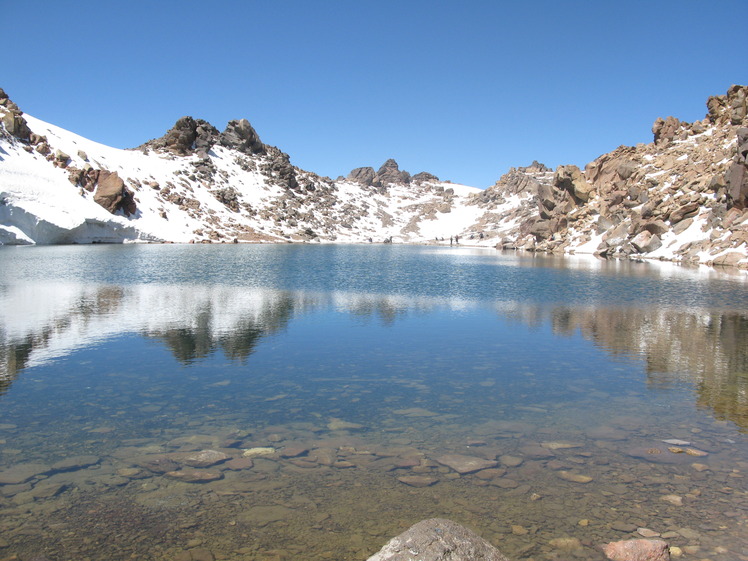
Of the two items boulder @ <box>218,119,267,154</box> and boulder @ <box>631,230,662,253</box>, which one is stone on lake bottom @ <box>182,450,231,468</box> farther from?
boulder @ <box>218,119,267,154</box>

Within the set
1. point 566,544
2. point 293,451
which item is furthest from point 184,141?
point 566,544

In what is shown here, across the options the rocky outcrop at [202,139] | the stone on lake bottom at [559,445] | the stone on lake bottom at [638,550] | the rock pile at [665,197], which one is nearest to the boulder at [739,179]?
the rock pile at [665,197]

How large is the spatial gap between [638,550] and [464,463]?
327 cm

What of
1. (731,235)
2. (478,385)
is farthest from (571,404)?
(731,235)

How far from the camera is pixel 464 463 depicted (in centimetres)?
941

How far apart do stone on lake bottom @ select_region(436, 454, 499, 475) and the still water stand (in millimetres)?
51

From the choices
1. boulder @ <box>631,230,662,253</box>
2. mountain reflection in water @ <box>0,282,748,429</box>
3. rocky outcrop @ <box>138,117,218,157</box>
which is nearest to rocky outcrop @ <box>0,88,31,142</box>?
rocky outcrop @ <box>138,117,218,157</box>

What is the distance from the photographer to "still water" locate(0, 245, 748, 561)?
730cm

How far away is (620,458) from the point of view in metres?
9.70

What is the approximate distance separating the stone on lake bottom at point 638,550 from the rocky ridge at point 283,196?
61954mm

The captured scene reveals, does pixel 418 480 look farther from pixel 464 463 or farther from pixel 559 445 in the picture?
pixel 559 445

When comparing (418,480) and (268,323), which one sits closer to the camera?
(418,480)

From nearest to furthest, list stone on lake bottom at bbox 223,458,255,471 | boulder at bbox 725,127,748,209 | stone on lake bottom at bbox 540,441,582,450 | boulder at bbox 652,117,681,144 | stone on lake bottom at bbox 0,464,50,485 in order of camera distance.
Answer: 1. stone on lake bottom at bbox 0,464,50,485
2. stone on lake bottom at bbox 223,458,255,471
3. stone on lake bottom at bbox 540,441,582,450
4. boulder at bbox 725,127,748,209
5. boulder at bbox 652,117,681,144

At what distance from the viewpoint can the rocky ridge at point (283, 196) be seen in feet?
241
